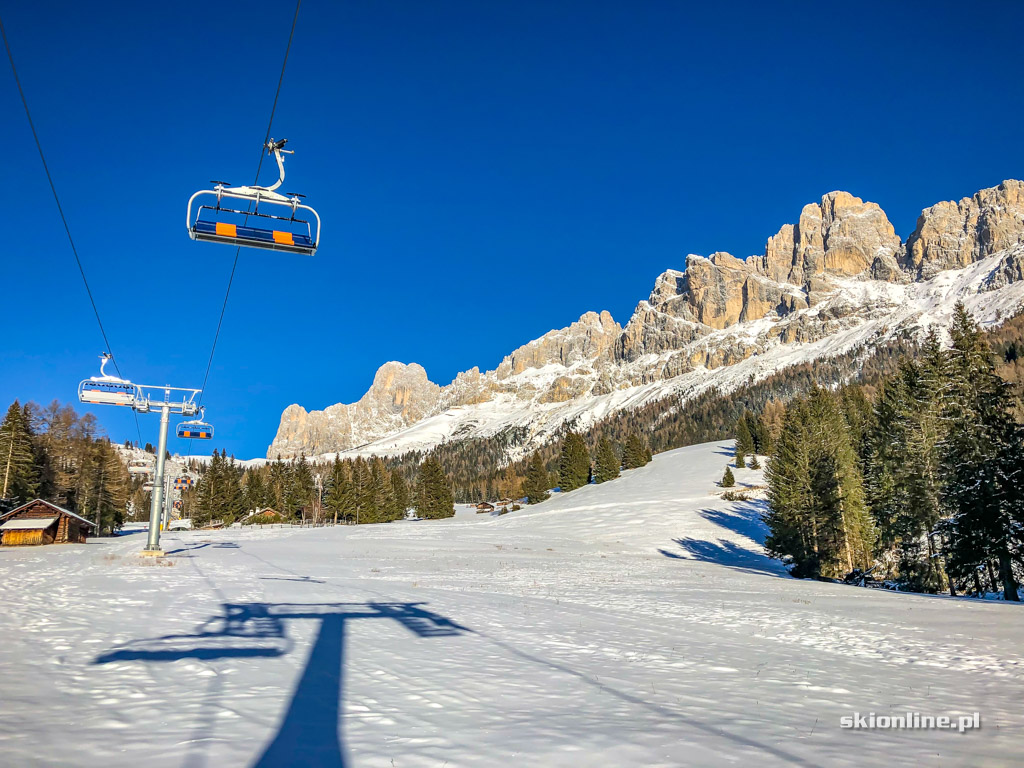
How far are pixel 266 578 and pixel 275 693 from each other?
16.0 metres

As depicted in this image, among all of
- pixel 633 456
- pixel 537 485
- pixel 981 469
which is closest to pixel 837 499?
pixel 981 469

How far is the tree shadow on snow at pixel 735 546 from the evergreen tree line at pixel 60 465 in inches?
2279

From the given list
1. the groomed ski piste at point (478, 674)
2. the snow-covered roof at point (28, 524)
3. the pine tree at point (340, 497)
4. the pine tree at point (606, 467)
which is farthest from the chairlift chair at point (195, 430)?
the pine tree at point (606, 467)

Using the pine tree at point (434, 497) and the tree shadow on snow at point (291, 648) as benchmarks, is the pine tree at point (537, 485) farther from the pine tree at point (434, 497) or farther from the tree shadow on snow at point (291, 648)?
the tree shadow on snow at point (291, 648)

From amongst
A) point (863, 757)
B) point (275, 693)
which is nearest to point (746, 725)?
point (863, 757)

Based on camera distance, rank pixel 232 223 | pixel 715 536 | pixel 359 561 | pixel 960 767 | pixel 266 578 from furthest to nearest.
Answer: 1. pixel 715 536
2. pixel 359 561
3. pixel 266 578
4. pixel 232 223
5. pixel 960 767

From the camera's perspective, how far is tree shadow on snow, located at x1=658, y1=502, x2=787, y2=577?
141ft

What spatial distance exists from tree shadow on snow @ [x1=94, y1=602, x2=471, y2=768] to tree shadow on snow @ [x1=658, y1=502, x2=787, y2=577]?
98.3 ft

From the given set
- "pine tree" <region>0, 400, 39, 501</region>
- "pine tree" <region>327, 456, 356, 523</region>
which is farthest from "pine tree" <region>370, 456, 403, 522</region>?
"pine tree" <region>0, 400, 39, 501</region>

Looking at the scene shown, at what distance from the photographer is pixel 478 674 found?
346 inches

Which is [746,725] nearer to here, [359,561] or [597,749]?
[597,749]

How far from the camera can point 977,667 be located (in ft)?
33.8

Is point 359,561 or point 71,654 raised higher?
point 71,654

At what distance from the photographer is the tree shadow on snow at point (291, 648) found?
546cm
